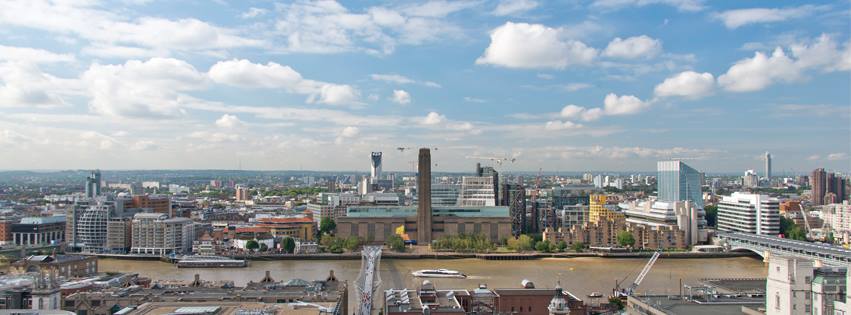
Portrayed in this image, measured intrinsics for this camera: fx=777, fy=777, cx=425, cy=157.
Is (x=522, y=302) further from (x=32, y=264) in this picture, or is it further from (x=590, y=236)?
(x=590, y=236)

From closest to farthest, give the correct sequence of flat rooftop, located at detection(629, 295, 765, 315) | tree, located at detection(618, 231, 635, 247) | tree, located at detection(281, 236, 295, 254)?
flat rooftop, located at detection(629, 295, 765, 315) → tree, located at detection(281, 236, 295, 254) → tree, located at detection(618, 231, 635, 247)

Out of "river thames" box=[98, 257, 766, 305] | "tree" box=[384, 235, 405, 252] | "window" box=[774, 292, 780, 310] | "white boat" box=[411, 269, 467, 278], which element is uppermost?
"window" box=[774, 292, 780, 310]

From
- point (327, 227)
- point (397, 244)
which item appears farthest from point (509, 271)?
point (327, 227)

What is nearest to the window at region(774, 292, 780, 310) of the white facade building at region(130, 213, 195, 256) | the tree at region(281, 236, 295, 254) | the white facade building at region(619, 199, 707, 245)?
the tree at region(281, 236, 295, 254)

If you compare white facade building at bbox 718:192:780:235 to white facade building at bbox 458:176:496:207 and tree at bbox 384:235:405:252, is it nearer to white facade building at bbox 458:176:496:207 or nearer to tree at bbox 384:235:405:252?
white facade building at bbox 458:176:496:207

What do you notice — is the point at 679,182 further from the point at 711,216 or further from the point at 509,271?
the point at 509,271

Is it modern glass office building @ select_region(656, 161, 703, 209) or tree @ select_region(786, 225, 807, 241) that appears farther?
modern glass office building @ select_region(656, 161, 703, 209)

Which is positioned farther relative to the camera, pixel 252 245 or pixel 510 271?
pixel 252 245

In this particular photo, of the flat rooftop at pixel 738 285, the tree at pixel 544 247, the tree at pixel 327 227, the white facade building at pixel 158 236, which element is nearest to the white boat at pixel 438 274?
the flat rooftop at pixel 738 285

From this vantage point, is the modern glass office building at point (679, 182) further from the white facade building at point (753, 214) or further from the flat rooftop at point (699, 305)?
the flat rooftop at point (699, 305)
